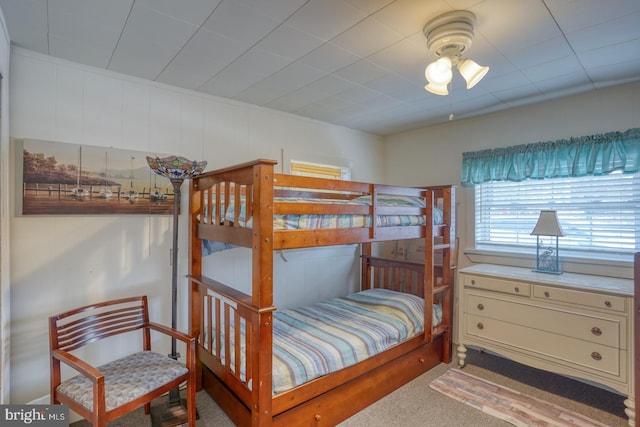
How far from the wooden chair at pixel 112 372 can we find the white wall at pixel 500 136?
112 inches

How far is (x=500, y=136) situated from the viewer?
125 inches

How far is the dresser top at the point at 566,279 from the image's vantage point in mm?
2238

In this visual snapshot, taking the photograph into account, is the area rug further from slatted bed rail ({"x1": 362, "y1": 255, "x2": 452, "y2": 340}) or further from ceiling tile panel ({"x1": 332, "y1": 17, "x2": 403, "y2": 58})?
ceiling tile panel ({"x1": 332, "y1": 17, "x2": 403, "y2": 58})

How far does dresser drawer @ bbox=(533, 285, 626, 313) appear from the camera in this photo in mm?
2160

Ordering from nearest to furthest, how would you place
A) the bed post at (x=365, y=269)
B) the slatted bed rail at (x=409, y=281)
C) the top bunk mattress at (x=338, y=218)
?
the top bunk mattress at (x=338, y=218) < the slatted bed rail at (x=409, y=281) < the bed post at (x=365, y=269)

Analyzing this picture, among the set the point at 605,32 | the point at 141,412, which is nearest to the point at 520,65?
the point at 605,32

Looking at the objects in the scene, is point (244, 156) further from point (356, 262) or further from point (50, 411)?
point (50, 411)

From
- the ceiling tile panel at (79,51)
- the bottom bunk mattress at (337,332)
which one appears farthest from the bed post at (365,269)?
the ceiling tile panel at (79,51)

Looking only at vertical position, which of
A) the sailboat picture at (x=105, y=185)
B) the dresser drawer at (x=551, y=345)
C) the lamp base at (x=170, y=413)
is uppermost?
the sailboat picture at (x=105, y=185)

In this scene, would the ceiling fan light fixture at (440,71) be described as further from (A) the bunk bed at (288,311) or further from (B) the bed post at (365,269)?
(B) the bed post at (365,269)

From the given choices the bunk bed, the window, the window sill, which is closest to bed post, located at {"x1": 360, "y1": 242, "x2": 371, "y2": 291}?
the bunk bed

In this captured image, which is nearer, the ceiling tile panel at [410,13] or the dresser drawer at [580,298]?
the ceiling tile panel at [410,13]

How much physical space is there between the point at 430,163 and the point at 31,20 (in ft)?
11.4

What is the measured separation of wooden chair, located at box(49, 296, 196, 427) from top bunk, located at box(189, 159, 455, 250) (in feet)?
2.41
